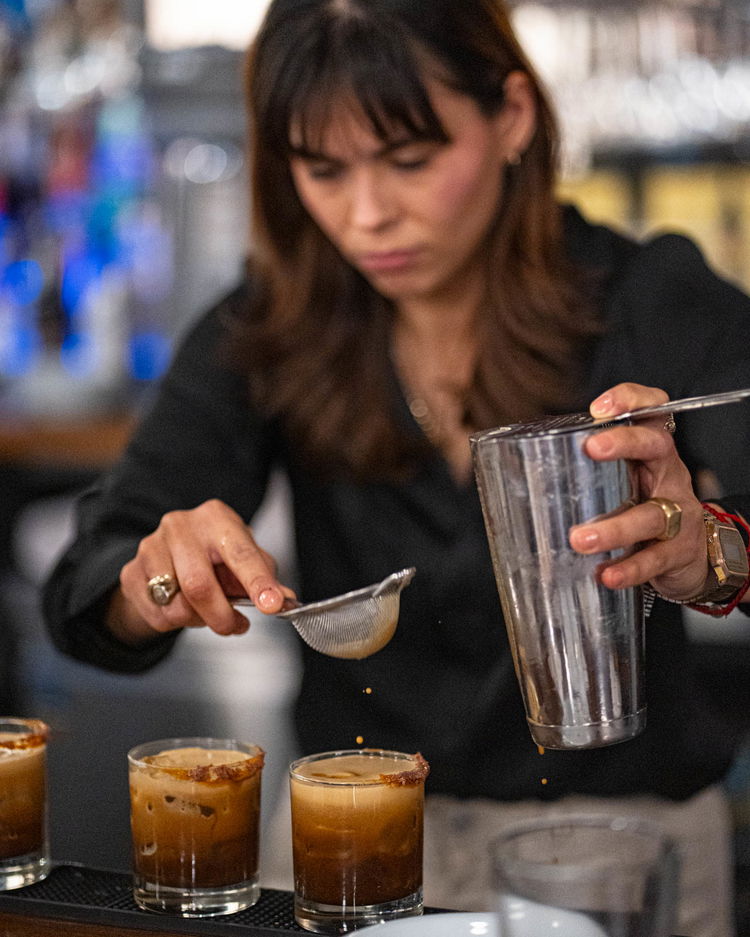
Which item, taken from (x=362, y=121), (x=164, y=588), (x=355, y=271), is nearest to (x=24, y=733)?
(x=164, y=588)

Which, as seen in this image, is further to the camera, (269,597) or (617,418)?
(269,597)

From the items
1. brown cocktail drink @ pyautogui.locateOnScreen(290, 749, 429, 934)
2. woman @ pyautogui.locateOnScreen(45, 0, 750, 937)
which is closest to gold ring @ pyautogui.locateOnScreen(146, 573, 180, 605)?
woman @ pyautogui.locateOnScreen(45, 0, 750, 937)

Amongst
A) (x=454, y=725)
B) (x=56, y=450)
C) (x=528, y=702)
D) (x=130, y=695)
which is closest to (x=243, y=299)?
(x=454, y=725)

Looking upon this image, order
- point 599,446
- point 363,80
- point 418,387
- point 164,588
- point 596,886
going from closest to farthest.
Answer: point 596,886 < point 599,446 < point 164,588 < point 363,80 < point 418,387

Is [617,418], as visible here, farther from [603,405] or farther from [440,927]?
[440,927]

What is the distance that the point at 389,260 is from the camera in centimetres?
160

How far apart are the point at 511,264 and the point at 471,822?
2.45 ft

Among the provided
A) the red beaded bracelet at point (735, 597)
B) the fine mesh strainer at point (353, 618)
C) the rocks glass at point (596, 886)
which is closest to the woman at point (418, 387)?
the fine mesh strainer at point (353, 618)

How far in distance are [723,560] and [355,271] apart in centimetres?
93

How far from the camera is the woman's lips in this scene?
159 centimetres

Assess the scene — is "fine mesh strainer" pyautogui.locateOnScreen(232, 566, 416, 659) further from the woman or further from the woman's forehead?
the woman's forehead

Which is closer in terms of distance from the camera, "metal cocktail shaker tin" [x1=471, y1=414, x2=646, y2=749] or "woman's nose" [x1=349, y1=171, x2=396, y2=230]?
"metal cocktail shaker tin" [x1=471, y1=414, x2=646, y2=749]

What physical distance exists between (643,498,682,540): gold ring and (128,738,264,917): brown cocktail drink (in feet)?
1.38

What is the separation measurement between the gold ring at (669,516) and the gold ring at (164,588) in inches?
19.8
